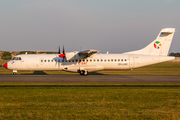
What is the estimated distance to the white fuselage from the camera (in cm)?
2764

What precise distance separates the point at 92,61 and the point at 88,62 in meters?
0.64

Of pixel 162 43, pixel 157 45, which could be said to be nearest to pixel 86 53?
pixel 157 45

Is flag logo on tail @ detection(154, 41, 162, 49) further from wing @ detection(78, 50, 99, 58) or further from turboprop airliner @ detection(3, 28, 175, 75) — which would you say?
wing @ detection(78, 50, 99, 58)

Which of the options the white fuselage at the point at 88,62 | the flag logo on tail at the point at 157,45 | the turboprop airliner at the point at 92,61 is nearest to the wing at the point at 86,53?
the turboprop airliner at the point at 92,61

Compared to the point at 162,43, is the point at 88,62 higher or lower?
lower

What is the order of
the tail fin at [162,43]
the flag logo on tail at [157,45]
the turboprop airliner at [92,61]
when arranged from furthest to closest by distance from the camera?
the flag logo on tail at [157,45]
the tail fin at [162,43]
the turboprop airliner at [92,61]

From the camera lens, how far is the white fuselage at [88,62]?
27.6 meters

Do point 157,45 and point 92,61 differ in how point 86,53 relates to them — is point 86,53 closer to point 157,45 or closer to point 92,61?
point 92,61

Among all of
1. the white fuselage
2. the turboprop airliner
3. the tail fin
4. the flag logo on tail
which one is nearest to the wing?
the turboprop airliner

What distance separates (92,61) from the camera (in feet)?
91.7

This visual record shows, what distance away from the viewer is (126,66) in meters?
28.1

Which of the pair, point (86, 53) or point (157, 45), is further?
point (157, 45)

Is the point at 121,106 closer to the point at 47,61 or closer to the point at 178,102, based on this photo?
the point at 178,102

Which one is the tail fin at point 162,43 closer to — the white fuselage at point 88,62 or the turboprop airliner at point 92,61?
→ the turboprop airliner at point 92,61
